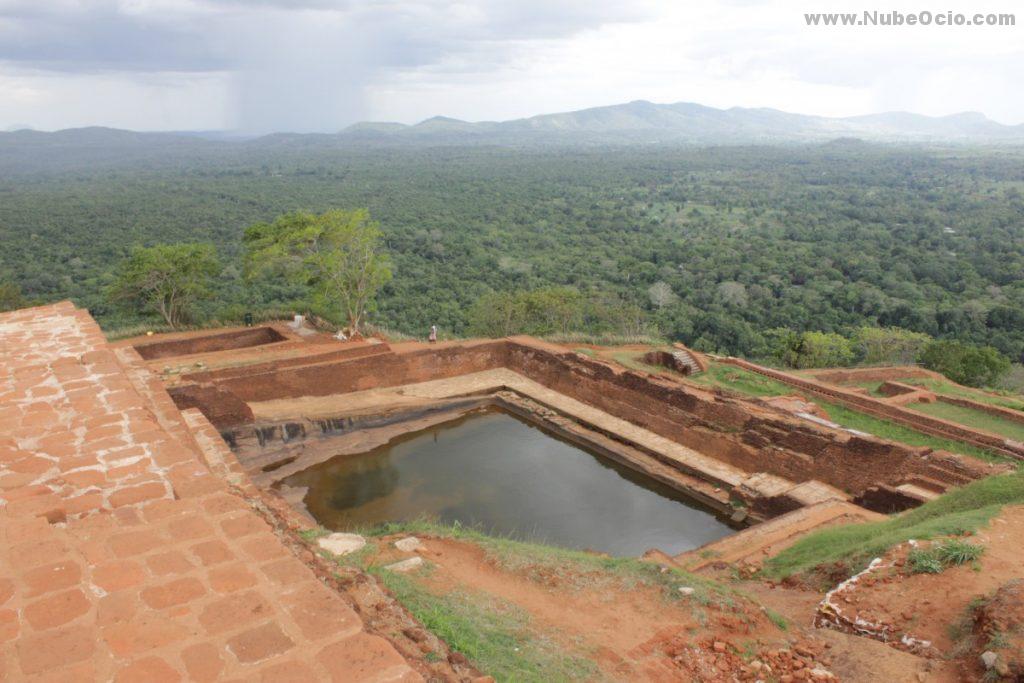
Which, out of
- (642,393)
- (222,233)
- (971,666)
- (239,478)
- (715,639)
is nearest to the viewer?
(971,666)

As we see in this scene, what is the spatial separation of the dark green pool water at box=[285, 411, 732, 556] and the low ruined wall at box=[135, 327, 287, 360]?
670 centimetres

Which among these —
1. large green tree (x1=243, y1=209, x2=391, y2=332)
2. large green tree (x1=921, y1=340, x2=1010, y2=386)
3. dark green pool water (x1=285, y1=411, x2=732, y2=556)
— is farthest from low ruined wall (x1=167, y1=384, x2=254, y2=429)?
large green tree (x1=921, y1=340, x2=1010, y2=386)

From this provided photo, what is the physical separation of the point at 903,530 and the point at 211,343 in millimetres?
15258

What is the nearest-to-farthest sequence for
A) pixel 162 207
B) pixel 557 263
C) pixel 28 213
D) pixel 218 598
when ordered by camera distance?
pixel 218 598 < pixel 557 263 < pixel 28 213 < pixel 162 207

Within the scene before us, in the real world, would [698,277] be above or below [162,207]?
below

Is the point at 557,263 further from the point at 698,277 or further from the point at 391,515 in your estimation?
the point at 391,515

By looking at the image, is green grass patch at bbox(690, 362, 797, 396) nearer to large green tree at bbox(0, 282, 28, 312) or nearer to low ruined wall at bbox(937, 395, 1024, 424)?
low ruined wall at bbox(937, 395, 1024, 424)

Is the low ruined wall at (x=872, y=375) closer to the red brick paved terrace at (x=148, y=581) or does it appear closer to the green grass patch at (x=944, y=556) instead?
the green grass patch at (x=944, y=556)

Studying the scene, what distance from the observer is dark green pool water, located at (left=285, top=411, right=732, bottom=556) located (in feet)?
31.1

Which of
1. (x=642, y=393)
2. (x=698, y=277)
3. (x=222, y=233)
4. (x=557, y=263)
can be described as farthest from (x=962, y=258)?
(x=222, y=233)

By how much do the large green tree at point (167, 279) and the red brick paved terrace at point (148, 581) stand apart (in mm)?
15342

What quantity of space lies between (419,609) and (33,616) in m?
2.19

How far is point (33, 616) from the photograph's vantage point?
7.82ft

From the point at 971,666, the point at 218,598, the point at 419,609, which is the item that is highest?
the point at 218,598
